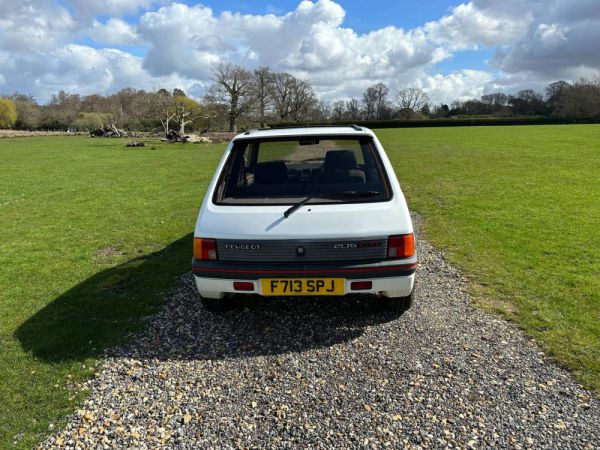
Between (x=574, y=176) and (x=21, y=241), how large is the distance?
50.5 ft

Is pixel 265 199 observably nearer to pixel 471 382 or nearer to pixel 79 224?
pixel 471 382

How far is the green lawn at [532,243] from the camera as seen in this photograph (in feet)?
12.9

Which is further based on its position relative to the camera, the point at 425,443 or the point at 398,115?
the point at 398,115

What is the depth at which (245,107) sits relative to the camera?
207ft

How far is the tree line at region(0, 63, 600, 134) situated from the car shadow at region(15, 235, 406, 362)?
3808 cm

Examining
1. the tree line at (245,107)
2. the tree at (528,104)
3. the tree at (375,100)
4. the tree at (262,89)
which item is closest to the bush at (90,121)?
the tree line at (245,107)

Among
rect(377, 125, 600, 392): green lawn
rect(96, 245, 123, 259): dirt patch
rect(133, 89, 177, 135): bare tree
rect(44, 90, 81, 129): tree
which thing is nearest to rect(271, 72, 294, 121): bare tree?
rect(133, 89, 177, 135): bare tree

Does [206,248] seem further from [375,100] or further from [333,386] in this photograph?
[375,100]

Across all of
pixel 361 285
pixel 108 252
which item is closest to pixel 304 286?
pixel 361 285

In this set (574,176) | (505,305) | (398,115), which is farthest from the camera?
(398,115)

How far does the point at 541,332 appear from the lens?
384cm

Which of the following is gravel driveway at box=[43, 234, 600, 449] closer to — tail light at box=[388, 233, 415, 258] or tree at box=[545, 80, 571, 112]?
tail light at box=[388, 233, 415, 258]

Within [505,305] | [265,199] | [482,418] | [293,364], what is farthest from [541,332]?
[265,199]

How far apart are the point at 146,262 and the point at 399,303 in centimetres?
395
